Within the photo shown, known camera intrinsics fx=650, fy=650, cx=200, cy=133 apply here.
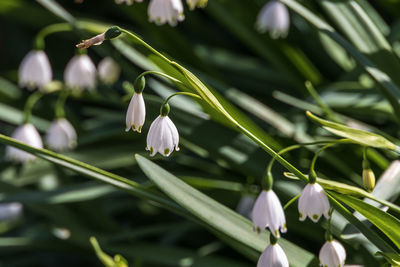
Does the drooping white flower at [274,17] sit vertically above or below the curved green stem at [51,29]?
below

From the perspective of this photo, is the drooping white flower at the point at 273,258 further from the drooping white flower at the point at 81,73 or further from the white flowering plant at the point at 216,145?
the drooping white flower at the point at 81,73

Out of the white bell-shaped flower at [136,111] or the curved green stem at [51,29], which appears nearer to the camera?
the white bell-shaped flower at [136,111]

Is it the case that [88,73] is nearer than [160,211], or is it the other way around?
[88,73]

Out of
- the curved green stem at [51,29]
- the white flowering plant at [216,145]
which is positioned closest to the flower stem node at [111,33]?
the white flowering plant at [216,145]

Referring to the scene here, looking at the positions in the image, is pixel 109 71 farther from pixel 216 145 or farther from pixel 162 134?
pixel 162 134

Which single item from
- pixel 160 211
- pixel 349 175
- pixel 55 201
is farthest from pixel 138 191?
pixel 160 211

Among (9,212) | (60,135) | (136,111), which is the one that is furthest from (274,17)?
(9,212)

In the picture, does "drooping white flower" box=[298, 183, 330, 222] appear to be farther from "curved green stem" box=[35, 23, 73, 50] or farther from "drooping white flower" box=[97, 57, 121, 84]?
"drooping white flower" box=[97, 57, 121, 84]

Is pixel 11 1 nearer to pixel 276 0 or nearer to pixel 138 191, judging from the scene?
pixel 276 0
